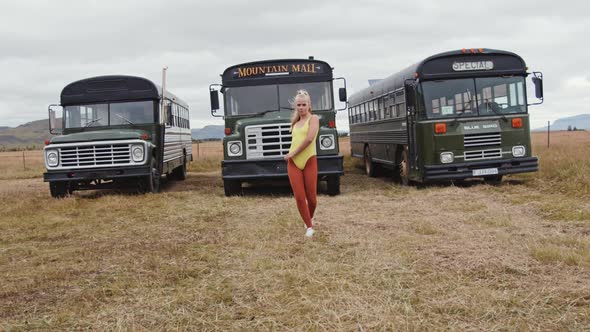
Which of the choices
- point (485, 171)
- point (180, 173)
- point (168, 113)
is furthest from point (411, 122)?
point (180, 173)

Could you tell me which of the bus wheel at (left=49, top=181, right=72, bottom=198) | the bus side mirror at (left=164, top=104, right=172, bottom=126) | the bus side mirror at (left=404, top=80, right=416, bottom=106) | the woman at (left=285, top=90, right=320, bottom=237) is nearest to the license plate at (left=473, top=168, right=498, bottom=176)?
the bus side mirror at (left=404, top=80, right=416, bottom=106)

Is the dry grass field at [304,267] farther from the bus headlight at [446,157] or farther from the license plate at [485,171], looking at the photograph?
the bus headlight at [446,157]

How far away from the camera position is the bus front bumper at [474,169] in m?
11.2

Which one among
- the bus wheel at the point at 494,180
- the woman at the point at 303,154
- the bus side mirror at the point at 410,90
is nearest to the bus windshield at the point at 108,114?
the bus side mirror at the point at 410,90

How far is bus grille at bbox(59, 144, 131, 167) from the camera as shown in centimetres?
1128

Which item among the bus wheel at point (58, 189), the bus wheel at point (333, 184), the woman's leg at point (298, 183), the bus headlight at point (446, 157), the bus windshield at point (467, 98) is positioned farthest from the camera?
the bus wheel at point (58, 189)

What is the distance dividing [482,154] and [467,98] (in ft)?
4.02

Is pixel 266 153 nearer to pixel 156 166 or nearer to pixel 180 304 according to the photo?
pixel 156 166

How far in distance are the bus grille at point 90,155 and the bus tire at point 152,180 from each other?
31.7 inches

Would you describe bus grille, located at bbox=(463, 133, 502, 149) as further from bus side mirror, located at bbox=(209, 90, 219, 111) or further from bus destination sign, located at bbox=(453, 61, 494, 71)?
bus side mirror, located at bbox=(209, 90, 219, 111)

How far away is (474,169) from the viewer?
11.3 meters

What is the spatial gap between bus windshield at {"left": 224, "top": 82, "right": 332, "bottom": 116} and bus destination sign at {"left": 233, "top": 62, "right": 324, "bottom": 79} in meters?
0.25

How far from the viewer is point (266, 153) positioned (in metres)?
10.7

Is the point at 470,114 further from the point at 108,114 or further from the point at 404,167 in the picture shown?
the point at 108,114
